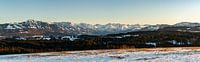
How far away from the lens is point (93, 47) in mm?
149875

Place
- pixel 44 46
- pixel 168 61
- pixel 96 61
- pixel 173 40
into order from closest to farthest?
pixel 168 61
pixel 96 61
pixel 44 46
pixel 173 40

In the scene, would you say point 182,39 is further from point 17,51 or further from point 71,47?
point 17,51

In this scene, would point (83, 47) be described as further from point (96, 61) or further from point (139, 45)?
point (96, 61)

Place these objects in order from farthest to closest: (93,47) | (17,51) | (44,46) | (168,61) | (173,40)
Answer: (173,40) < (44,46) < (93,47) < (17,51) < (168,61)

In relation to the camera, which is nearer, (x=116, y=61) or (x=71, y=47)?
(x=116, y=61)

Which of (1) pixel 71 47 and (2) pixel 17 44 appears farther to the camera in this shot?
(2) pixel 17 44

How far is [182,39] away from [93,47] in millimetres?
45368

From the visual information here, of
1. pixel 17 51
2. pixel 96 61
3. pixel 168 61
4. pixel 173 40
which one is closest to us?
pixel 168 61

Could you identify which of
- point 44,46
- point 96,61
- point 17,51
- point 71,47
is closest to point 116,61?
point 96,61

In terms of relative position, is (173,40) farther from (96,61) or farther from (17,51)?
(96,61)

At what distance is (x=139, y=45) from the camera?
15488 centimetres

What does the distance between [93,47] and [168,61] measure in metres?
88.8

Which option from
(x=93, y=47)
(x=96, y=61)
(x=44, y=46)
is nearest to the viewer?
(x=96, y=61)

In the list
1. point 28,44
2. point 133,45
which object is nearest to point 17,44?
point 28,44
